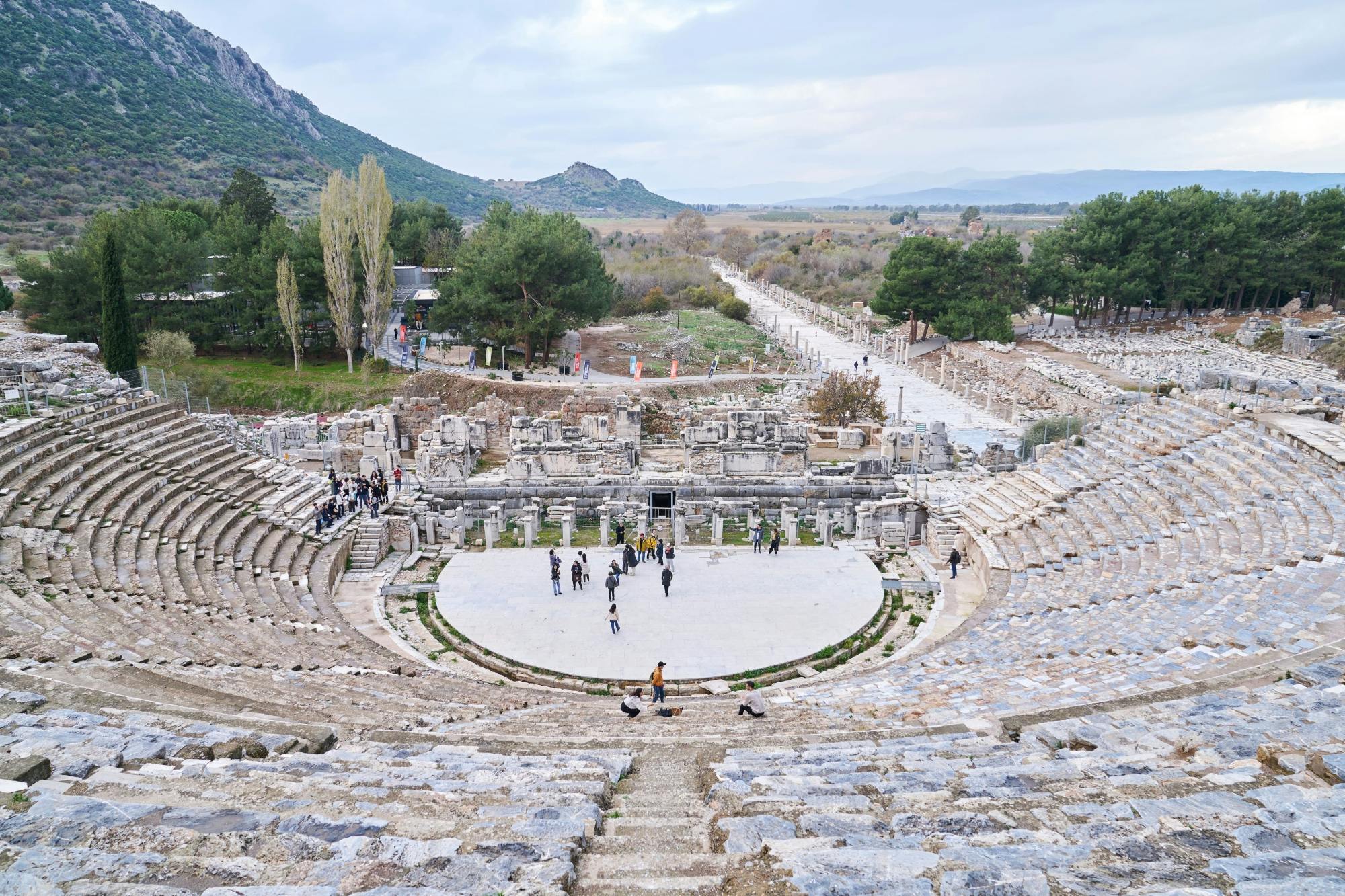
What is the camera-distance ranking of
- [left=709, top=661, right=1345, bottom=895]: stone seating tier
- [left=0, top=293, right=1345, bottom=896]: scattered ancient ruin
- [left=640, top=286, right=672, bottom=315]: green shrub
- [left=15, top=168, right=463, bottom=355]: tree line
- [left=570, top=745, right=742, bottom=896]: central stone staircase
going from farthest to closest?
[left=640, top=286, right=672, bottom=315]: green shrub
[left=15, top=168, right=463, bottom=355]: tree line
[left=0, top=293, right=1345, bottom=896]: scattered ancient ruin
[left=570, top=745, right=742, bottom=896]: central stone staircase
[left=709, top=661, right=1345, bottom=895]: stone seating tier

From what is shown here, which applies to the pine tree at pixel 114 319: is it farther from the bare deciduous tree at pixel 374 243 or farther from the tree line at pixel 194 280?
the bare deciduous tree at pixel 374 243

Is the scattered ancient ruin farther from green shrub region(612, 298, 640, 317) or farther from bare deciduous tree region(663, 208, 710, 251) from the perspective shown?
bare deciduous tree region(663, 208, 710, 251)

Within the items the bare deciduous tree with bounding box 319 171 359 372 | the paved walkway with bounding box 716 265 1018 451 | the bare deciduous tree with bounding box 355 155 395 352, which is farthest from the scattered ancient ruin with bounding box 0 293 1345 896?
the bare deciduous tree with bounding box 355 155 395 352

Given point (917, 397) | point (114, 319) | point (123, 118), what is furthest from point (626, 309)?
point (123, 118)

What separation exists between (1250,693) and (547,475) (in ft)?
61.7

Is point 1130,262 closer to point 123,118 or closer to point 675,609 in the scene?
point 675,609

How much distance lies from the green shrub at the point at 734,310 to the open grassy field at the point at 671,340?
1.33 metres

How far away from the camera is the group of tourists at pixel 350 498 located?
21.5 meters

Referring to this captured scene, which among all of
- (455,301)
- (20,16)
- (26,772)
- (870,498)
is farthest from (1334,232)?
(20,16)


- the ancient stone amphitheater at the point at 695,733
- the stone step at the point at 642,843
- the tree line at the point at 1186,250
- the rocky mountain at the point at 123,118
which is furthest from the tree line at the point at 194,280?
the tree line at the point at 1186,250

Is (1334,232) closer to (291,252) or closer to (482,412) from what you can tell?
(482,412)

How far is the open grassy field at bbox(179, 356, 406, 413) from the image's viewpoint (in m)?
38.1

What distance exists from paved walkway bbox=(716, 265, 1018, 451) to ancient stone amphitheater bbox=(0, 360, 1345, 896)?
1415 centimetres

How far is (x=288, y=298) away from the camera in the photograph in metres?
39.7
